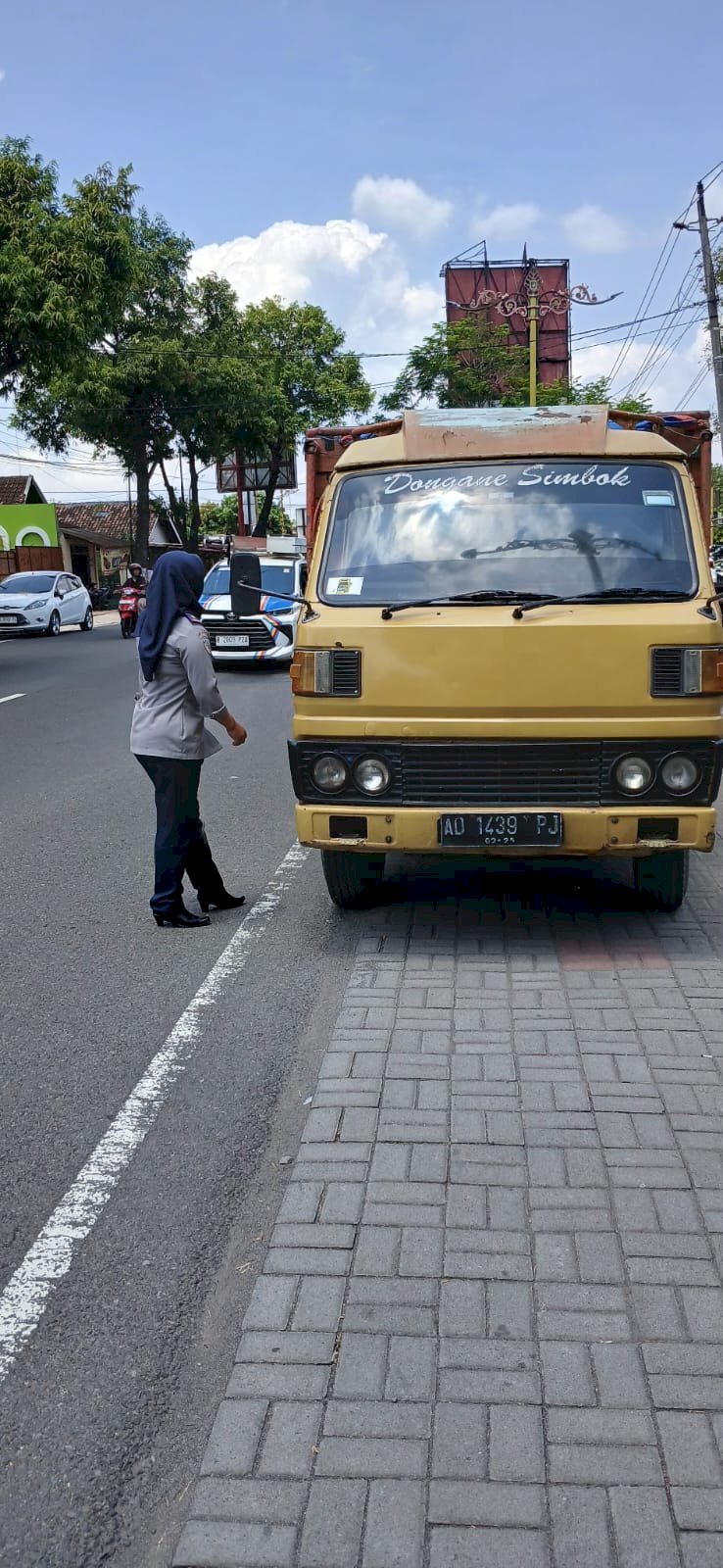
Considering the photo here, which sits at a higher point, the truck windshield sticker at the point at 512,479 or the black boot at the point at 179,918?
the truck windshield sticker at the point at 512,479

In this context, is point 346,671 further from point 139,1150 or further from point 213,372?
point 213,372

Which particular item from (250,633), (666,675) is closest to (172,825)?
(666,675)

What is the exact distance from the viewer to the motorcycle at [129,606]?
27.2 meters

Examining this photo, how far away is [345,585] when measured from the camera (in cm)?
584

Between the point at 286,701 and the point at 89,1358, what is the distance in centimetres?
1358

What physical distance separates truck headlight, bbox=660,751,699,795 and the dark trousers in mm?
2094

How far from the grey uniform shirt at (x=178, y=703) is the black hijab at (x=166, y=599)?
46 mm

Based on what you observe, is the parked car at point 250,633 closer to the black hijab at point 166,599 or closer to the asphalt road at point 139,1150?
the asphalt road at point 139,1150

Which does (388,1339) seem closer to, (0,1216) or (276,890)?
(0,1216)

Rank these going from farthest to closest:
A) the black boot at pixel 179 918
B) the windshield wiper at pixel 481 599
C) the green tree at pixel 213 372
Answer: the green tree at pixel 213 372 → the black boot at pixel 179 918 → the windshield wiper at pixel 481 599

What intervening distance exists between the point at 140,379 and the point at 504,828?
36.1 metres

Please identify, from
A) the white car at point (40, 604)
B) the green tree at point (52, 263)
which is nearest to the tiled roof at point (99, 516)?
the white car at point (40, 604)

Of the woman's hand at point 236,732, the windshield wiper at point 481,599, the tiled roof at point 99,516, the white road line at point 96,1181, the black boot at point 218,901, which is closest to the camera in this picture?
the white road line at point 96,1181

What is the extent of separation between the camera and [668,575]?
5.65 metres
